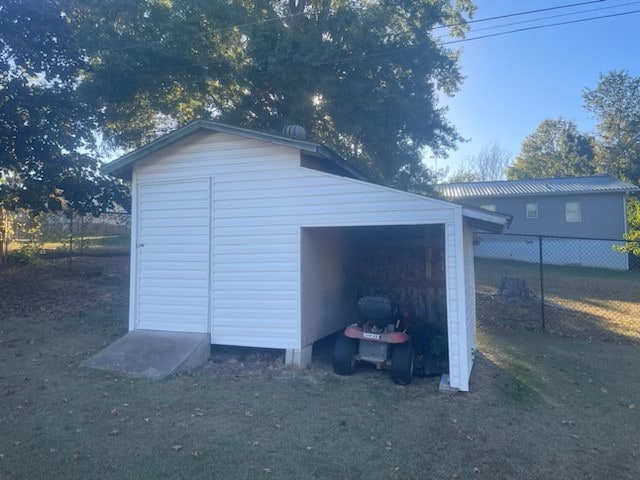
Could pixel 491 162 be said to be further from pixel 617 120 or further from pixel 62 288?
pixel 62 288

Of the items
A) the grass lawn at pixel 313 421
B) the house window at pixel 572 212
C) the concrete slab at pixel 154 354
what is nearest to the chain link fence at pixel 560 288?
the house window at pixel 572 212

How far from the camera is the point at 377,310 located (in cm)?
579

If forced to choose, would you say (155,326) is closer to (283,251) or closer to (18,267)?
(283,251)

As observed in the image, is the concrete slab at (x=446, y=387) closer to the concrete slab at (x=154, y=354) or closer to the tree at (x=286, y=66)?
the concrete slab at (x=154, y=354)

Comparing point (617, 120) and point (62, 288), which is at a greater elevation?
point (617, 120)

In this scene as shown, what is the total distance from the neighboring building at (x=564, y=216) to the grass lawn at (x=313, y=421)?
45.6ft

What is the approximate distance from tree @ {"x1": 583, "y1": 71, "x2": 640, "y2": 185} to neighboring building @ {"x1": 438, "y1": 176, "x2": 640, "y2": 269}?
11665 millimetres

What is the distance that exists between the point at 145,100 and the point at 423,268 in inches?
362

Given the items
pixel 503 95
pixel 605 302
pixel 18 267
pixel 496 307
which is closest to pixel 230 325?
pixel 496 307

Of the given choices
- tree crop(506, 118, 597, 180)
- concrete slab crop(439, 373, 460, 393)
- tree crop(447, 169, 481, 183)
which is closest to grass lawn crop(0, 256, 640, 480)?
concrete slab crop(439, 373, 460, 393)

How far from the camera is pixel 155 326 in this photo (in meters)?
6.81

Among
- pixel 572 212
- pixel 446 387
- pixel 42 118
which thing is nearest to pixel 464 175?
pixel 572 212

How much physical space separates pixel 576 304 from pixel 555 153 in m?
31.4

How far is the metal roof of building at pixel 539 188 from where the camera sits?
19.9 metres
